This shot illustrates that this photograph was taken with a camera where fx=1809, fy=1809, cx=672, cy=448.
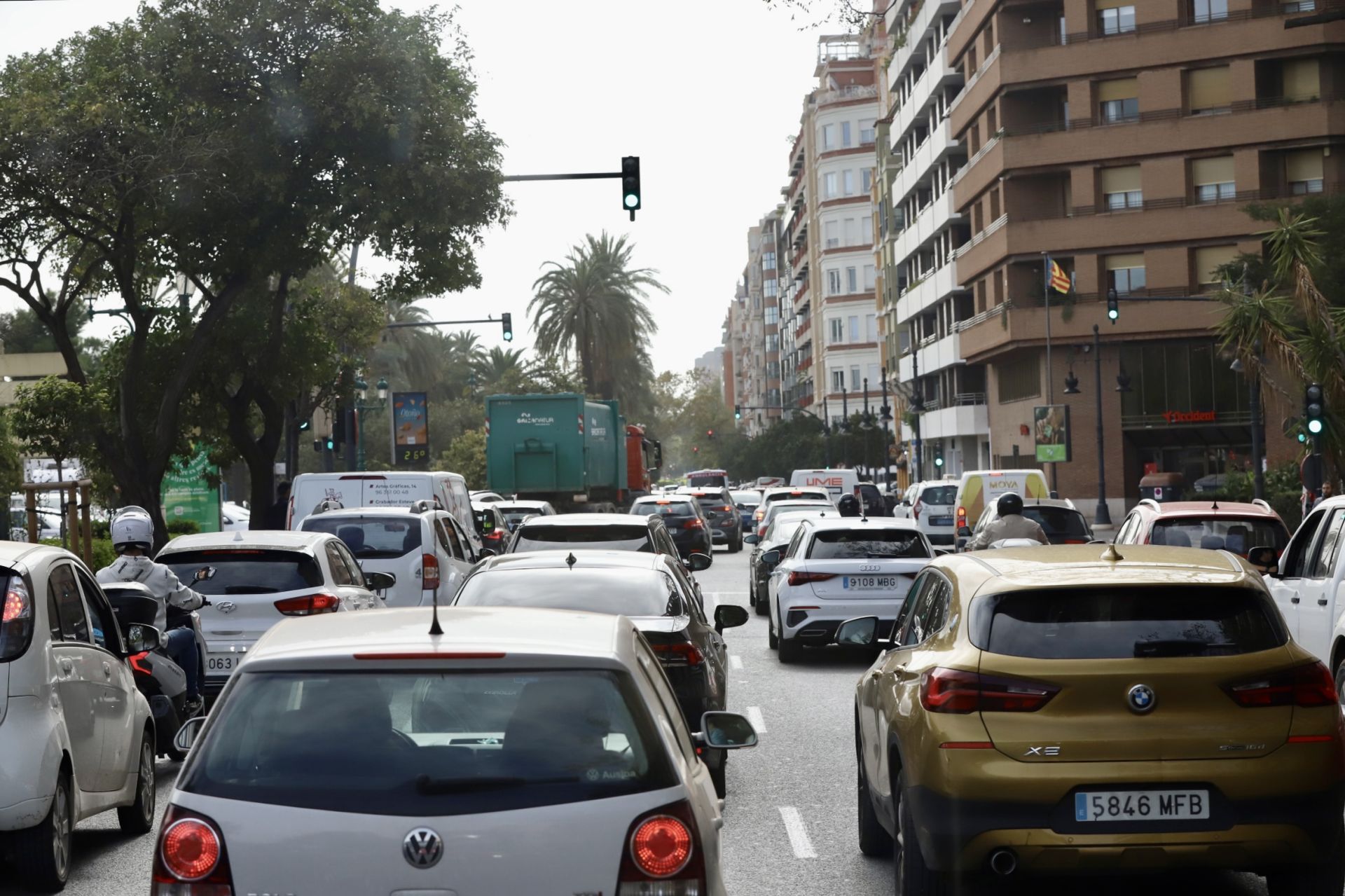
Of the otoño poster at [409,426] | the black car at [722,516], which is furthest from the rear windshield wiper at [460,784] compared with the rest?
the otoño poster at [409,426]

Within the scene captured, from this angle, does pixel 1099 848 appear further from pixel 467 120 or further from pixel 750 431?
pixel 750 431

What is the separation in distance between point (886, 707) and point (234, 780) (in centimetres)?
369

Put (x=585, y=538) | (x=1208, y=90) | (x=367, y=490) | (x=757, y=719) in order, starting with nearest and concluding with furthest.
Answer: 1. (x=757, y=719)
2. (x=585, y=538)
3. (x=367, y=490)
4. (x=1208, y=90)

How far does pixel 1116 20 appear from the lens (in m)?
57.7

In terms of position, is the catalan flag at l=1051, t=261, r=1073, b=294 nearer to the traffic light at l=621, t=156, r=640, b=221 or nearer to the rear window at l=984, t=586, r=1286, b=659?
the traffic light at l=621, t=156, r=640, b=221

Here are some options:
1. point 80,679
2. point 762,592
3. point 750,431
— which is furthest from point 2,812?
point 750,431

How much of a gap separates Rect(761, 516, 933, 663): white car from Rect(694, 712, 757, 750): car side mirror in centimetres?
1194

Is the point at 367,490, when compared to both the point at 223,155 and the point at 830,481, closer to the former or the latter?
the point at 223,155

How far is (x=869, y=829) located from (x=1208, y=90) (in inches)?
2038

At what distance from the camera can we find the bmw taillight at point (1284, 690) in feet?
20.7

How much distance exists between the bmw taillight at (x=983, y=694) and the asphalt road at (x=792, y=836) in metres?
1.48

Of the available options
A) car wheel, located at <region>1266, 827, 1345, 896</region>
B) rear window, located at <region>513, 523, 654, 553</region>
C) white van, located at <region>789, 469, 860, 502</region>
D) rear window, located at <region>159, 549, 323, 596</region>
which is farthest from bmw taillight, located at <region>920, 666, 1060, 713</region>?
white van, located at <region>789, 469, 860, 502</region>

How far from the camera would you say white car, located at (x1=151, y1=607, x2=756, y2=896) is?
4.14m

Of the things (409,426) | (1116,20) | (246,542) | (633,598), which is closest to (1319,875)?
(633,598)
